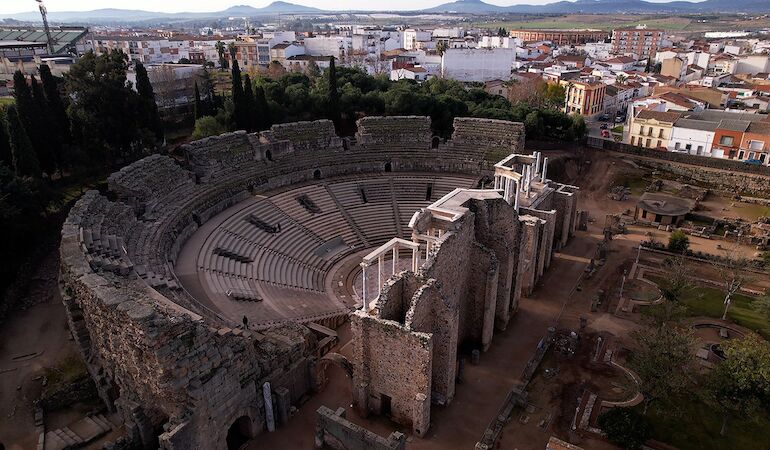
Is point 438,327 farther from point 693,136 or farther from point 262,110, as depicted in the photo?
point 693,136

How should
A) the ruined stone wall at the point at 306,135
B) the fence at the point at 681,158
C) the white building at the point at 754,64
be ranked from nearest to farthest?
the ruined stone wall at the point at 306,135 → the fence at the point at 681,158 → the white building at the point at 754,64

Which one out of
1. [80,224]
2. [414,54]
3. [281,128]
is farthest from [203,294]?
[414,54]

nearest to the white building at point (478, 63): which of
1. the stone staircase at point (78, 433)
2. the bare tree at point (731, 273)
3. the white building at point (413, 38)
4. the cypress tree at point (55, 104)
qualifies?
the white building at point (413, 38)

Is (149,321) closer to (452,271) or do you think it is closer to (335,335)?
(335,335)

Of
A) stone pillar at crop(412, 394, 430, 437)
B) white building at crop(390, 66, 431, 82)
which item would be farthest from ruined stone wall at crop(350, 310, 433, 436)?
white building at crop(390, 66, 431, 82)

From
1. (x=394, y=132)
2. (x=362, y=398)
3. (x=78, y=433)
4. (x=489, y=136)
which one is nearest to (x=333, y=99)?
(x=394, y=132)

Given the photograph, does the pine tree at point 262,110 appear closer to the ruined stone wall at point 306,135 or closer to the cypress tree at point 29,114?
the ruined stone wall at point 306,135

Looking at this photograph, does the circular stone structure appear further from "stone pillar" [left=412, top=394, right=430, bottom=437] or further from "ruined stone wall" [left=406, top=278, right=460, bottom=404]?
"ruined stone wall" [left=406, top=278, right=460, bottom=404]
